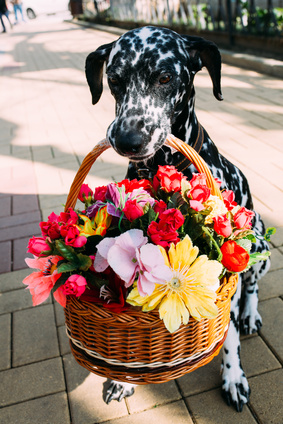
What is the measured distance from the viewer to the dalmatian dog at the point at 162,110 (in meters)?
1.77

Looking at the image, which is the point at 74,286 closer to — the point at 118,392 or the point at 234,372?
the point at 118,392

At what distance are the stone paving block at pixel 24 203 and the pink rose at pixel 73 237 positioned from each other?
Result: 8.32 feet

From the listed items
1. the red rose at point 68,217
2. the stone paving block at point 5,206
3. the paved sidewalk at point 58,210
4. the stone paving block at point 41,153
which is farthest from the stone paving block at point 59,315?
the stone paving block at point 41,153

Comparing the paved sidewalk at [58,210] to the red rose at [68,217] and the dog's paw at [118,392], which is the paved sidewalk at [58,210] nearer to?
the dog's paw at [118,392]

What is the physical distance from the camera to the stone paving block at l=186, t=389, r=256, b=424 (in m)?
1.76

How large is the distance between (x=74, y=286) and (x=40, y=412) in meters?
1.06

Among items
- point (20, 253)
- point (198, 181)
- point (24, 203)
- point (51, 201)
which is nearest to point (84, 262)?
point (198, 181)

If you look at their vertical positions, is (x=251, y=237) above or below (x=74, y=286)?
below

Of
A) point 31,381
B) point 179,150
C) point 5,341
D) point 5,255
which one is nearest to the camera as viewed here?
point 179,150

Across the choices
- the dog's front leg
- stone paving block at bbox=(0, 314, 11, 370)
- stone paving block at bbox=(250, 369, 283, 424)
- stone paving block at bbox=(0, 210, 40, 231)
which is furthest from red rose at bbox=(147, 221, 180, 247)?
stone paving block at bbox=(0, 210, 40, 231)

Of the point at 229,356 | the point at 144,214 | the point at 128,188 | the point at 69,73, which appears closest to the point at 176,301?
the point at 144,214

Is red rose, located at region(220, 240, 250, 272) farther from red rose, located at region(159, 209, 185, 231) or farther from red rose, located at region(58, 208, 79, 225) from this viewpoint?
red rose, located at region(58, 208, 79, 225)

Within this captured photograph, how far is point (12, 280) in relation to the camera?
2803 mm

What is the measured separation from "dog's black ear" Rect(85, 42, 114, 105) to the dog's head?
0.10 m
